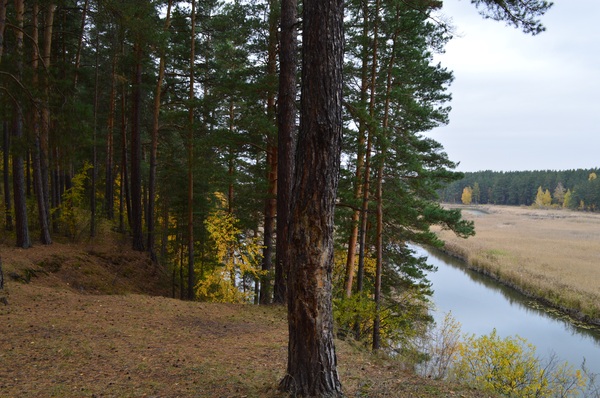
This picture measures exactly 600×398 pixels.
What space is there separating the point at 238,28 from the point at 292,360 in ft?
31.5

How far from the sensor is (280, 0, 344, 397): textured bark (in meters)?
3.23

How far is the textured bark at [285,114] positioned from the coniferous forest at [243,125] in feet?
0.09

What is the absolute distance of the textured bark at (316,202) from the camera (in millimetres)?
3230

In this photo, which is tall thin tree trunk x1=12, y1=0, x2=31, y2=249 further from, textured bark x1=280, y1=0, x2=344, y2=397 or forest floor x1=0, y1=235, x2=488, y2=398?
textured bark x1=280, y1=0, x2=344, y2=397

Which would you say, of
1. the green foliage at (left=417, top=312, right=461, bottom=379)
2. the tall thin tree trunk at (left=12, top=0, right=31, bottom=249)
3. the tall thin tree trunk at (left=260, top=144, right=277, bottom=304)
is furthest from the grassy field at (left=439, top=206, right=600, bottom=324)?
the tall thin tree trunk at (left=12, top=0, right=31, bottom=249)

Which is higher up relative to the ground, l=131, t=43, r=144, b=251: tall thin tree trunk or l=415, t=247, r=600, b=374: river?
l=131, t=43, r=144, b=251: tall thin tree trunk

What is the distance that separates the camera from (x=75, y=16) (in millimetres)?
11883

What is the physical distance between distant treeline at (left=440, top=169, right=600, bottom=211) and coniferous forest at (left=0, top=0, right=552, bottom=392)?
86188 millimetres

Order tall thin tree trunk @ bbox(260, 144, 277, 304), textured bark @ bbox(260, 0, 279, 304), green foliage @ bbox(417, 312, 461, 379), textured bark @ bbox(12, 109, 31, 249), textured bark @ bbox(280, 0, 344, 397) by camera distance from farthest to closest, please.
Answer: tall thin tree trunk @ bbox(260, 144, 277, 304) → textured bark @ bbox(260, 0, 279, 304) → textured bark @ bbox(12, 109, 31, 249) → green foliage @ bbox(417, 312, 461, 379) → textured bark @ bbox(280, 0, 344, 397)

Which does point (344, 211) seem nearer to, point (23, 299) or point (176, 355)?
point (176, 355)

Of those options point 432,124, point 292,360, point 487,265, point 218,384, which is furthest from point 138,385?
point 487,265

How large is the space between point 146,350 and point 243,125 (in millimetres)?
5165

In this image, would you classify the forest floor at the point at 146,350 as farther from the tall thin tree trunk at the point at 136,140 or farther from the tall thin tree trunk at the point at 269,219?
the tall thin tree trunk at the point at 136,140

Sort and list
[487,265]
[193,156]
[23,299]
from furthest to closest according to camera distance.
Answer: [487,265] < [193,156] < [23,299]
